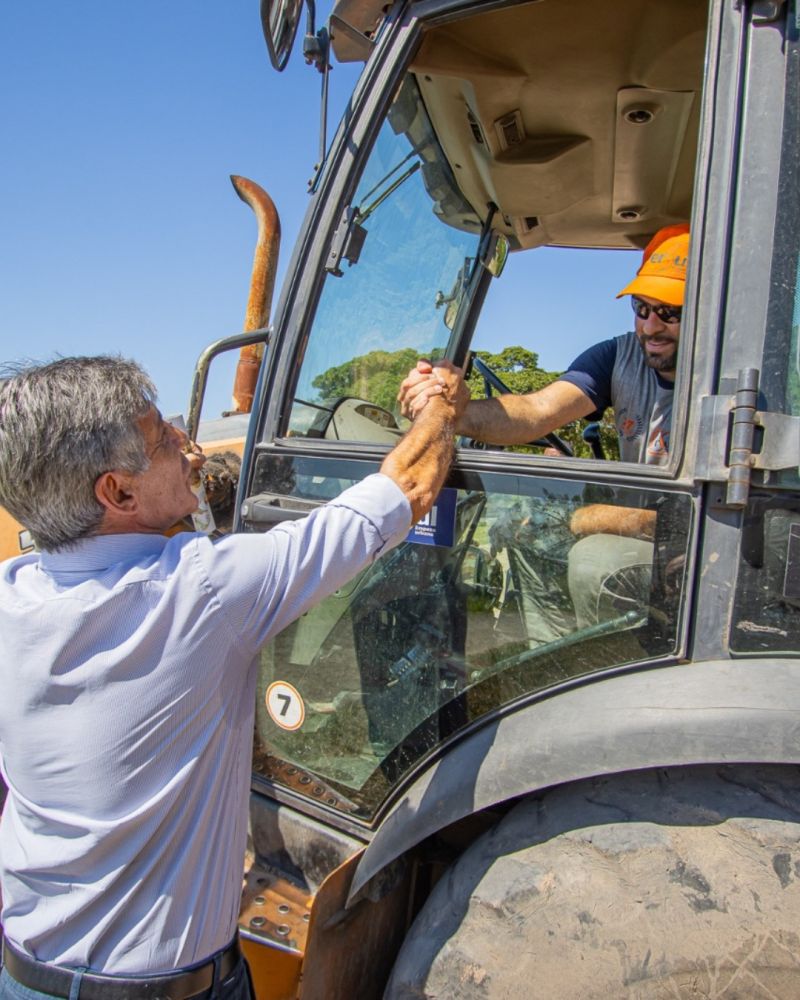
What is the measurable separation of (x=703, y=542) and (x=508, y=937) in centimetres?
74

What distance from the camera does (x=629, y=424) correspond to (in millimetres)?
2172

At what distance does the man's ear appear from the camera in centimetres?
Answer: 134

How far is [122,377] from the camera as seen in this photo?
4.59ft

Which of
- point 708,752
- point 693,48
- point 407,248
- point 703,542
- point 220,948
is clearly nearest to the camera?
point 708,752

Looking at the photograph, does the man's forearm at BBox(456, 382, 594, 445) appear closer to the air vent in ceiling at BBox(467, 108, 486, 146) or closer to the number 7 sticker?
the number 7 sticker

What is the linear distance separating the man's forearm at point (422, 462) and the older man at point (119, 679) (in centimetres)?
10

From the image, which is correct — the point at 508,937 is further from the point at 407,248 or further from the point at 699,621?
the point at 407,248

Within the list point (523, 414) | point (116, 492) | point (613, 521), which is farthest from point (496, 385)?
point (116, 492)

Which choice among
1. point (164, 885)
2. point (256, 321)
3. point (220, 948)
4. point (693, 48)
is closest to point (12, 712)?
point (164, 885)

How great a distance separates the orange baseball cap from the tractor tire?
44.2 inches

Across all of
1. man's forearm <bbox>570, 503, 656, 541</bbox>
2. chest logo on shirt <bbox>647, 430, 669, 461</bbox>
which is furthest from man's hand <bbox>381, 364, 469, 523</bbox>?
chest logo on shirt <bbox>647, 430, 669, 461</bbox>

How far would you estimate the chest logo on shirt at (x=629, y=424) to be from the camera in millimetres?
2137

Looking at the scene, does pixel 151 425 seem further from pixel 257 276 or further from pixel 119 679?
pixel 257 276

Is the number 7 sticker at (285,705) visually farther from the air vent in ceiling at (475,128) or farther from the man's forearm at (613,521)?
the air vent in ceiling at (475,128)
